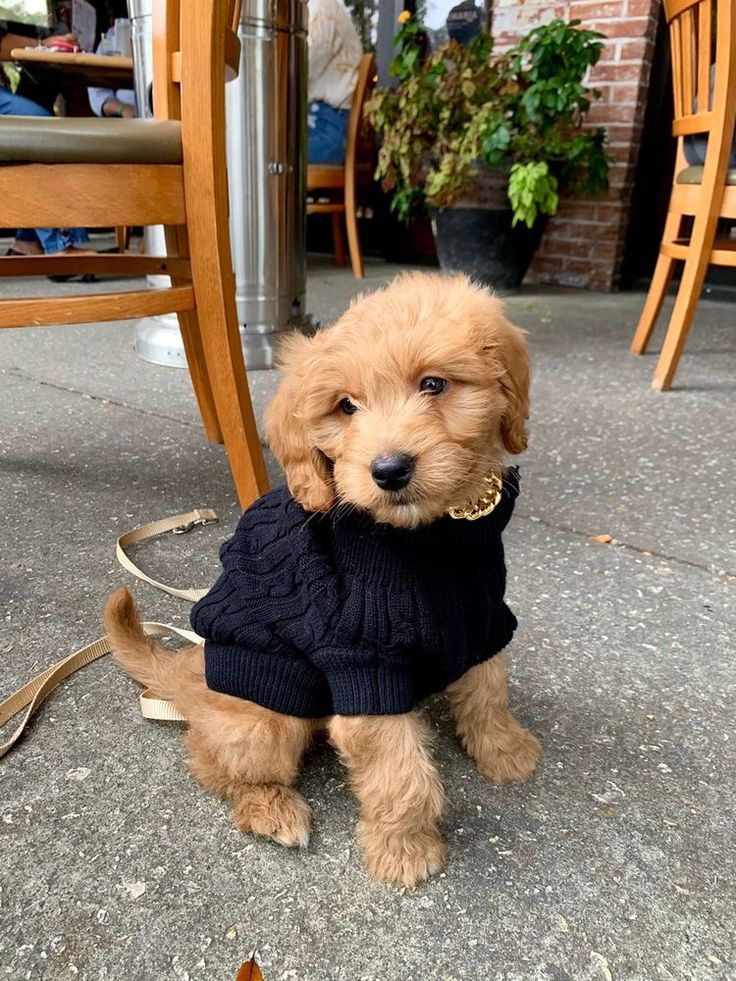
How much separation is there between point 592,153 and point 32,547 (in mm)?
4396

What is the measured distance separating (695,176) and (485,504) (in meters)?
2.91

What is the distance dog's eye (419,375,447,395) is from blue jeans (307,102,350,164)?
542 centimetres

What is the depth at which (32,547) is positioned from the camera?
2221mm

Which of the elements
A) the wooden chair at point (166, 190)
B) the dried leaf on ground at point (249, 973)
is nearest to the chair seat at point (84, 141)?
the wooden chair at point (166, 190)

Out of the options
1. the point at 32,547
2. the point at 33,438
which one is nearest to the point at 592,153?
the point at 33,438

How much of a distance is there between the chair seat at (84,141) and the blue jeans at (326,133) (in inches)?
177

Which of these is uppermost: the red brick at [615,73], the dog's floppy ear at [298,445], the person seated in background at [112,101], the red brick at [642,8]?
the red brick at [642,8]

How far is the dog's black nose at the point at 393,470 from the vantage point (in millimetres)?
1104

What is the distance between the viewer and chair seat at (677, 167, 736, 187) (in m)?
3.26

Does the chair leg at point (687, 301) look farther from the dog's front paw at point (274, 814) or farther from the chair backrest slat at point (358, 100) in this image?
the chair backrest slat at point (358, 100)

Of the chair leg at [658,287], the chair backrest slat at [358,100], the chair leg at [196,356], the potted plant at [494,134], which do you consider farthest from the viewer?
the chair backrest slat at [358,100]

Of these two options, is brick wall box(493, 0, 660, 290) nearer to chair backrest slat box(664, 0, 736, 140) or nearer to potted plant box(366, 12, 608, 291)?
potted plant box(366, 12, 608, 291)

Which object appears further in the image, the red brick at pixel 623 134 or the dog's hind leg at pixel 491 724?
the red brick at pixel 623 134

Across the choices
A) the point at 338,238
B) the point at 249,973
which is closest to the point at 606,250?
the point at 338,238
